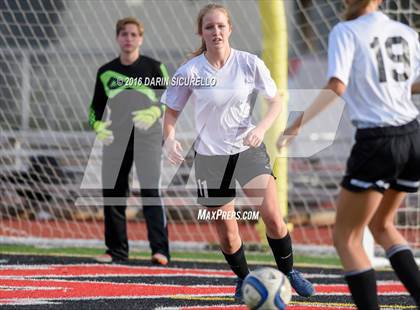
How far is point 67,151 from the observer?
12523mm

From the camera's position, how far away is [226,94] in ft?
20.1

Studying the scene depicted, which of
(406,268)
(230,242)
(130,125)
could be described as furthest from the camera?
(130,125)

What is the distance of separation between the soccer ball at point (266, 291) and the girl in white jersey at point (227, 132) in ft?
3.30

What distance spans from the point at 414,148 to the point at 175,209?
811 centimetres

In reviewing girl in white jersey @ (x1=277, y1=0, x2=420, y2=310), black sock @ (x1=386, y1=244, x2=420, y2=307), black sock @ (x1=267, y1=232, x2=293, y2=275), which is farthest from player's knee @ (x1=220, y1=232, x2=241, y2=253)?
girl in white jersey @ (x1=277, y1=0, x2=420, y2=310)

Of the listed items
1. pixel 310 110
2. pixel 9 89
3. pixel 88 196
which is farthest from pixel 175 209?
pixel 310 110

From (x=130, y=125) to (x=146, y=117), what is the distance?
7.9 inches

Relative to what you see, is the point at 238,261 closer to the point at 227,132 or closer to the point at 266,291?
the point at 227,132

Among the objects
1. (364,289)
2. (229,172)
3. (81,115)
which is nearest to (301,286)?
(229,172)

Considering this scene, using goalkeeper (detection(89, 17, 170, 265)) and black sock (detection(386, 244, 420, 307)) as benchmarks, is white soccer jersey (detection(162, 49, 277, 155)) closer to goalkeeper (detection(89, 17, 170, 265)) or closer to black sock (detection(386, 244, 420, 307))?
black sock (detection(386, 244, 420, 307))

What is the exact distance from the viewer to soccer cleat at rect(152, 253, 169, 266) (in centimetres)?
861

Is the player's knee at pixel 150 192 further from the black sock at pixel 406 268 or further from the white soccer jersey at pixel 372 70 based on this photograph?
the white soccer jersey at pixel 372 70

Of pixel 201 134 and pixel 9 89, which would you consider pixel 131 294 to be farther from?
pixel 9 89

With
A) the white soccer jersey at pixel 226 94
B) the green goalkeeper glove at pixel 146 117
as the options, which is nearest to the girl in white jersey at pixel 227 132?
the white soccer jersey at pixel 226 94
